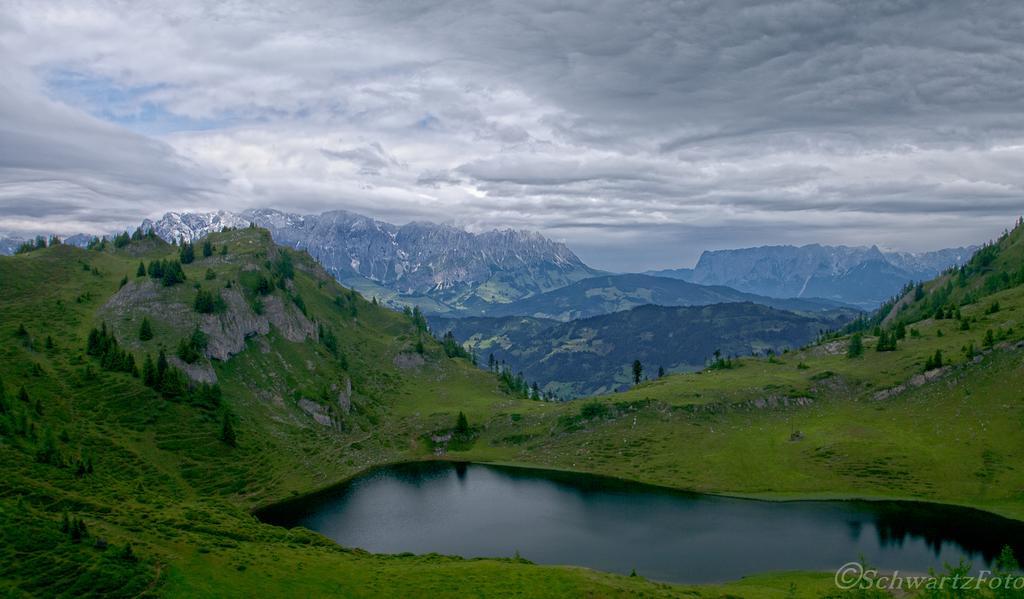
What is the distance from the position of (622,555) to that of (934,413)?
12038cm

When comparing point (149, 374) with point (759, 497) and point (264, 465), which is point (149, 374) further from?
point (759, 497)

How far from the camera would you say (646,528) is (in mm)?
134000

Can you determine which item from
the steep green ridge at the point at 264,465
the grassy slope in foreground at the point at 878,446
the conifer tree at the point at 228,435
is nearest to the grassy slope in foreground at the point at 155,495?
the steep green ridge at the point at 264,465

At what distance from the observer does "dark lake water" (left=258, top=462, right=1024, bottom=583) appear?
113625 millimetres

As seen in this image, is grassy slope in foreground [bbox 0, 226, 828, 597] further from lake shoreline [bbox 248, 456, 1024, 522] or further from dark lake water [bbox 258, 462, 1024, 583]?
dark lake water [bbox 258, 462, 1024, 583]

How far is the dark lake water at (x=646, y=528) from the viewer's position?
11362 cm

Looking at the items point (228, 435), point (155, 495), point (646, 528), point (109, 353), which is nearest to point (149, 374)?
point (109, 353)

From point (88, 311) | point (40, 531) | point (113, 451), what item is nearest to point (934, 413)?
point (40, 531)

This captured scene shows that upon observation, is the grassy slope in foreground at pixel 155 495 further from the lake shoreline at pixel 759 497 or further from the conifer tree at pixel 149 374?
the lake shoreline at pixel 759 497

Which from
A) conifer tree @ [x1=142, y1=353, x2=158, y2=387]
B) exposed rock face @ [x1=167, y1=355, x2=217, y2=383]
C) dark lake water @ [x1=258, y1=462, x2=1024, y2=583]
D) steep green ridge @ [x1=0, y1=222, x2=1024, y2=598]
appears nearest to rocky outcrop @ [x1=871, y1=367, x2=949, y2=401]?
steep green ridge @ [x1=0, y1=222, x2=1024, y2=598]

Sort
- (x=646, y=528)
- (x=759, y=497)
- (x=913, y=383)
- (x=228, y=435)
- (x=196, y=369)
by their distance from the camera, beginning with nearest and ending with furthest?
(x=646, y=528) < (x=759, y=497) < (x=228, y=435) < (x=196, y=369) < (x=913, y=383)

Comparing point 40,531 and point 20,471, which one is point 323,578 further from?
point 20,471

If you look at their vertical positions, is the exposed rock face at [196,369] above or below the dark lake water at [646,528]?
above

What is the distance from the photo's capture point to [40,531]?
2761 inches
